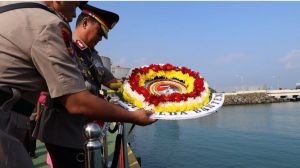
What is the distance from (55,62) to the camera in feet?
4.70

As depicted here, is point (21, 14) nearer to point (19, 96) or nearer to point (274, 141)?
point (19, 96)

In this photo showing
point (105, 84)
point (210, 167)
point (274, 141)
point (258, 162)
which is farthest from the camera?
point (274, 141)

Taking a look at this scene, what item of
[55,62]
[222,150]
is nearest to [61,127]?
[55,62]

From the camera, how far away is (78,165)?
2.46m

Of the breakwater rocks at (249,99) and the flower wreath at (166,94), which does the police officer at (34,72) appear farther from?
the breakwater rocks at (249,99)

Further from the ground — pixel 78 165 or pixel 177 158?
pixel 78 165

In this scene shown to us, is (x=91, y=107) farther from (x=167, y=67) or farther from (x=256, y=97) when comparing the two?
(x=256, y=97)

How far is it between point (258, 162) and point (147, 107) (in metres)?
16.3

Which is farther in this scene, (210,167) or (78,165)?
(210,167)

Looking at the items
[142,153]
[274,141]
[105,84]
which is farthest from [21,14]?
[274,141]

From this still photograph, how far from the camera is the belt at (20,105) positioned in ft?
4.97

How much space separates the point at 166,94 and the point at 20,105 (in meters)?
1.36

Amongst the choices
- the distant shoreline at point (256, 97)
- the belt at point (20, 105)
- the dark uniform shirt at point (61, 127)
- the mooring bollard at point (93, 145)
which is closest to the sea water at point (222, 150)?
the dark uniform shirt at point (61, 127)

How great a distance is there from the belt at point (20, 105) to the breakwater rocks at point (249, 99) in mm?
77369
